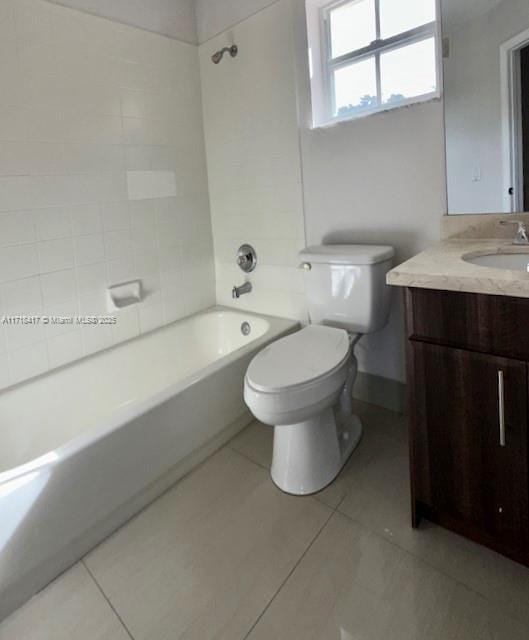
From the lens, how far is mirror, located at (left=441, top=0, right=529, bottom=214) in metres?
1.42

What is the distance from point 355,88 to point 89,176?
1.30m

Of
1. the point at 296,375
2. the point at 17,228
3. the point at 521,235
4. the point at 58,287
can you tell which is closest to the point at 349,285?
the point at 296,375

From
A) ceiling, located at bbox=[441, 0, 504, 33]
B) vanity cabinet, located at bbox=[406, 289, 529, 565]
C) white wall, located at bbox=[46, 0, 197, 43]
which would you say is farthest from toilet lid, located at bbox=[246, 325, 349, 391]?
white wall, located at bbox=[46, 0, 197, 43]

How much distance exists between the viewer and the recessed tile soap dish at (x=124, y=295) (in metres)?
2.08

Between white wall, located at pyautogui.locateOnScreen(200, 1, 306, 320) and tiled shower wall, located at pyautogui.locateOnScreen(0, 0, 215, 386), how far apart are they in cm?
14

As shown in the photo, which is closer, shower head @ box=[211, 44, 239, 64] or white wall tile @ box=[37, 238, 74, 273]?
white wall tile @ box=[37, 238, 74, 273]

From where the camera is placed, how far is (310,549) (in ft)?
4.38

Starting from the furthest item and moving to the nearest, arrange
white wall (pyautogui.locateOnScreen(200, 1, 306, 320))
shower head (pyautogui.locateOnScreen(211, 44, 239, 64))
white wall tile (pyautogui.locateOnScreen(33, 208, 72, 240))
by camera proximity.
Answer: shower head (pyautogui.locateOnScreen(211, 44, 239, 64))
white wall (pyautogui.locateOnScreen(200, 1, 306, 320))
white wall tile (pyautogui.locateOnScreen(33, 208, 72, 240))

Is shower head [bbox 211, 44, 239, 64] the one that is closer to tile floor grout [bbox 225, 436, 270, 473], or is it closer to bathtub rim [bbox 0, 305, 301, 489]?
bathtub rim [bbox 0, 305, 301, 489]

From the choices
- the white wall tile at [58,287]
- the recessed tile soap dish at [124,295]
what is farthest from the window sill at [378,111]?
the white wall tile at [58,287]

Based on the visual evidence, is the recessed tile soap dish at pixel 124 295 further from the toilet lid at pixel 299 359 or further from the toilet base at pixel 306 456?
the toilet base at pixel 306 456

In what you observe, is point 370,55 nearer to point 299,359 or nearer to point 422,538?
point 299,359

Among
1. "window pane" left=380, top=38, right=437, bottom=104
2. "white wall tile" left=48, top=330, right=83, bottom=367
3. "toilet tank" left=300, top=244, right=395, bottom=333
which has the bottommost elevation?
"white wall tile" left=48, top=330, right=83, bottom=367

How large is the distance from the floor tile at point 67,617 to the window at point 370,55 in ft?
6.74
